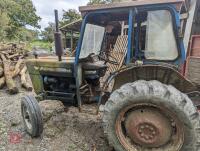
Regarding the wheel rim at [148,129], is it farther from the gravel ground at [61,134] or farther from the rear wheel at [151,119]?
the gravel ground at [61,134]

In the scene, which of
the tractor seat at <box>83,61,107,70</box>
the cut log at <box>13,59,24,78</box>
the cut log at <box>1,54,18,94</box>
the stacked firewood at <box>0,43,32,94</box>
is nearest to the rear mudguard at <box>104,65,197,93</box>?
the tractor seat at <box>83,61,107,70</box>

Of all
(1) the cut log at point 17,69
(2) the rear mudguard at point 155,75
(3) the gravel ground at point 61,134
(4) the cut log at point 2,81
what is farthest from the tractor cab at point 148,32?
(1) the cut log at point 17,69

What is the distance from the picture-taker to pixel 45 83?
14.8 feet

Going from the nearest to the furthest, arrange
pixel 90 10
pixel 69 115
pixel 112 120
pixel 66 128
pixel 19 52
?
pixel 112 120
pixel 90 10
pixel 66 128
pixel 69 115
pixel 19 52

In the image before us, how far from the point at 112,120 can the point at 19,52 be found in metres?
10.9

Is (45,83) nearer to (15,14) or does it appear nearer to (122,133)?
(122,133)

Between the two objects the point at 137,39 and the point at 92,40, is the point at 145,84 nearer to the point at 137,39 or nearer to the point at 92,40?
the point at 137,39

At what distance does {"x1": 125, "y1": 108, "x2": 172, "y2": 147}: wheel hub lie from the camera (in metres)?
3.03

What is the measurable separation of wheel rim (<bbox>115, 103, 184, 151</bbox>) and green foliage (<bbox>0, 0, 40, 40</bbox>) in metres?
22.6

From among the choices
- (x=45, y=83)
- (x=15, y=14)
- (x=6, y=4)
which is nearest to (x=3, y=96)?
(x=45, y=83)

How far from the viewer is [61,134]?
4141 mm

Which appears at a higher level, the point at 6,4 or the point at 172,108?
the point at 6,4

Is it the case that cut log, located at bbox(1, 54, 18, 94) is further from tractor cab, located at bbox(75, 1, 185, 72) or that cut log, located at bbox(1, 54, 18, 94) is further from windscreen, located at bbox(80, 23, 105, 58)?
tractor cab, located at bbox(75, 1, 185, 72)

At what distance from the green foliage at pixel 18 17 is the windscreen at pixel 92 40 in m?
21.0
